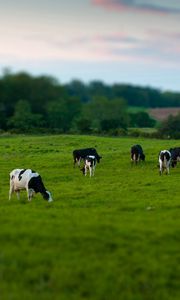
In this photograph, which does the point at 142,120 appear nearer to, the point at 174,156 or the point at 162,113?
the point at 162,113

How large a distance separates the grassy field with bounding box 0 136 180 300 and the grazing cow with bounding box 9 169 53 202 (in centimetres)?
48

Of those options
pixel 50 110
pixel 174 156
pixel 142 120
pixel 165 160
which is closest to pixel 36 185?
pixel 165 160

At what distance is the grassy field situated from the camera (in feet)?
44.1

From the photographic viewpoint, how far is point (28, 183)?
24.4 metres

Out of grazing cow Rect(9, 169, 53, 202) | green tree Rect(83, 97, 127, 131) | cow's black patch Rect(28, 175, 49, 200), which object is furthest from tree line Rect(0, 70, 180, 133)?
cow's black patch Rect(28, 175, 49, 200)

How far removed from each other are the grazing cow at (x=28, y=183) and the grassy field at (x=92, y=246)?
1.58ft

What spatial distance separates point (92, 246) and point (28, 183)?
943 centimetres

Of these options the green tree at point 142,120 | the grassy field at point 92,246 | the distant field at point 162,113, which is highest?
the distant field at point 162,113

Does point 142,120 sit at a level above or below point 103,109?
below

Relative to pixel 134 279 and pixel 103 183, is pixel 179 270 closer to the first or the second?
pixel 134 279

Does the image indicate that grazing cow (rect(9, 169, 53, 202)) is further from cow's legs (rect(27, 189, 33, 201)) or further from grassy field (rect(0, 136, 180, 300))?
grassy field (rect(0, 136, 180, 300))

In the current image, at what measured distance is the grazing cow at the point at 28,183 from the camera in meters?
24.2

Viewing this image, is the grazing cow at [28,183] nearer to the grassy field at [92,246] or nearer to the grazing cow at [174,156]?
the grassy field at [92,246]

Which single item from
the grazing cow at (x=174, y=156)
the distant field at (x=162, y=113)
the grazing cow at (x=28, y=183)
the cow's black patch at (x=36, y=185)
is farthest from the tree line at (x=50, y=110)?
the cow's black patch at (x=36, y=185)
